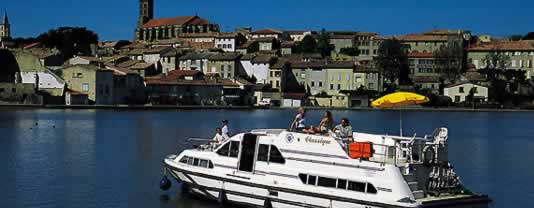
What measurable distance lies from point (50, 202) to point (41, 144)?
2061 cm

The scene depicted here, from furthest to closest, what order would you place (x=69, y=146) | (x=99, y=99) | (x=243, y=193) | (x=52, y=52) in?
(x=52, y=52), (x=99, y=99), (x=69, y=146), (x=243, y=193)

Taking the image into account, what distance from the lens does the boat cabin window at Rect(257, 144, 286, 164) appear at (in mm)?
20734

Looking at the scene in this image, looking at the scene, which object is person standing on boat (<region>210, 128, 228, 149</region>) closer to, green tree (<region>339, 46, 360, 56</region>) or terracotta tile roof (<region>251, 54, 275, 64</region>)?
terracotta tile roof (<region>251, 54, 275, 64</region>)

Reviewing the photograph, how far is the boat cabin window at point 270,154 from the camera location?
816 inches

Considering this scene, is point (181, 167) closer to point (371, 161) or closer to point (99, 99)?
point (371, 161)

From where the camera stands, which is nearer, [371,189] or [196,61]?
[371,189]

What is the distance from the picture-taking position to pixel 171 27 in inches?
6614

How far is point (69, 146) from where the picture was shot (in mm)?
41688

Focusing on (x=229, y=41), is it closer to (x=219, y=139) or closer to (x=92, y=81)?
(x=92, y=81)

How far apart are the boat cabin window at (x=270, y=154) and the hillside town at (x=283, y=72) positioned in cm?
7322

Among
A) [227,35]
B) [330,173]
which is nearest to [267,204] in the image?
[330,173]

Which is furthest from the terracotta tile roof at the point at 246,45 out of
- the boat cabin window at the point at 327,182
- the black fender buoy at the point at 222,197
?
the boat cabin window at the point at 327,182

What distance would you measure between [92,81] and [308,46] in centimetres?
5091

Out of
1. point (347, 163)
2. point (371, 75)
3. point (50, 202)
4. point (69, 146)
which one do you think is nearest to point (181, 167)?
point (50, 202)
